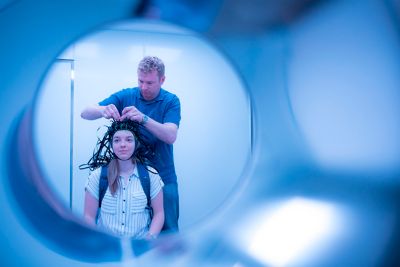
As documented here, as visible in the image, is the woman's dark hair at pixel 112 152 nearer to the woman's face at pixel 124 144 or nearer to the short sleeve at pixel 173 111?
the woman's face at pixel 124 144

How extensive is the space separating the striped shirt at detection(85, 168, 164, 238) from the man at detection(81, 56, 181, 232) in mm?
75

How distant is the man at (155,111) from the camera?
1.55 meters

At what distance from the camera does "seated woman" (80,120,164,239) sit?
1.53 metres

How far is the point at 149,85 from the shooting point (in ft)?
5.18

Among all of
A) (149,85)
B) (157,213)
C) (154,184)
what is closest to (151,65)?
(149,85)

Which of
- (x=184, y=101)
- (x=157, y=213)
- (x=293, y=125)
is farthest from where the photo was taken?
(x=184, y=101)

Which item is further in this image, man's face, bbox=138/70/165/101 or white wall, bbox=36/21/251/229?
white wall, bbox=36/21/251/229

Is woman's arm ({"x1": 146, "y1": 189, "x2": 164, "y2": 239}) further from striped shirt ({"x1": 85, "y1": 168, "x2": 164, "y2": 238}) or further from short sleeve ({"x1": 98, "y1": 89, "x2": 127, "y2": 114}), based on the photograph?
short sleeve ({"x1": 98, "y1": 89, "x2": 127, "y2": 114})

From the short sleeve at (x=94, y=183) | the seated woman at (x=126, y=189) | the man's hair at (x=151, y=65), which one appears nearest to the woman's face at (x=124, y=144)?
the seated woman at (x=126, y=189)

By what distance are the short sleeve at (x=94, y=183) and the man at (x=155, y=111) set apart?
0.22 m

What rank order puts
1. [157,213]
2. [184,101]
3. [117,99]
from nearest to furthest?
[157,213]
[117,99]
[184,101]

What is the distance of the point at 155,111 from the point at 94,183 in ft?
1.22

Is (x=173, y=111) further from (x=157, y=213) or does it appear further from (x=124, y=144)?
(x=157, y=213)

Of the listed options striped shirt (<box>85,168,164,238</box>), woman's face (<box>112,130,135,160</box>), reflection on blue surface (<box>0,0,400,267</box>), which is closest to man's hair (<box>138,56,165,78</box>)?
woman's face (<box>112,130,135,160</box>)
